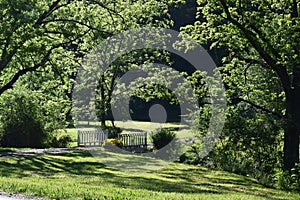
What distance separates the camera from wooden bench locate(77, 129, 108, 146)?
32312 millimetres

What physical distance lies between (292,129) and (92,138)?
677 inches

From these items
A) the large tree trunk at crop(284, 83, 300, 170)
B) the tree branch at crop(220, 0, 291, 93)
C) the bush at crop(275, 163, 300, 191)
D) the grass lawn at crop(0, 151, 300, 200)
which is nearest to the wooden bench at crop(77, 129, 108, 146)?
the grass lawn at crop(0, 151, 300, 200)

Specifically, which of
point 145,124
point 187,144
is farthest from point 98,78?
point 187,144

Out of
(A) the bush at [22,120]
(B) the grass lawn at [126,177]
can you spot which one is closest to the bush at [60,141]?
(A) the bush at [22,120]

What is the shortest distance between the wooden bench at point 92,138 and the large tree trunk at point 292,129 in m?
15.2

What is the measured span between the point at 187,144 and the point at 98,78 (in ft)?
41.1

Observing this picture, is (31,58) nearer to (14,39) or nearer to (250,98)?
(14,39)

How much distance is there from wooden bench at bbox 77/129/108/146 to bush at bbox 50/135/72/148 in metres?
1.46

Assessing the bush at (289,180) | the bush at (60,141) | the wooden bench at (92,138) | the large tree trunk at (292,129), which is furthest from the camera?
the wooden bench at (92,138)

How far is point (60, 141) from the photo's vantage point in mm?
30859

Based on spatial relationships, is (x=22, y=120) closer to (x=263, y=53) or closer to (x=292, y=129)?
(x=263, y=53)

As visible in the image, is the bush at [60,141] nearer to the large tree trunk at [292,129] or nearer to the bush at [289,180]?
the large tree trunk at [292,129]

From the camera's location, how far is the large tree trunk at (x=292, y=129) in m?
18.6

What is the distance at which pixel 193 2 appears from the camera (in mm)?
46188
